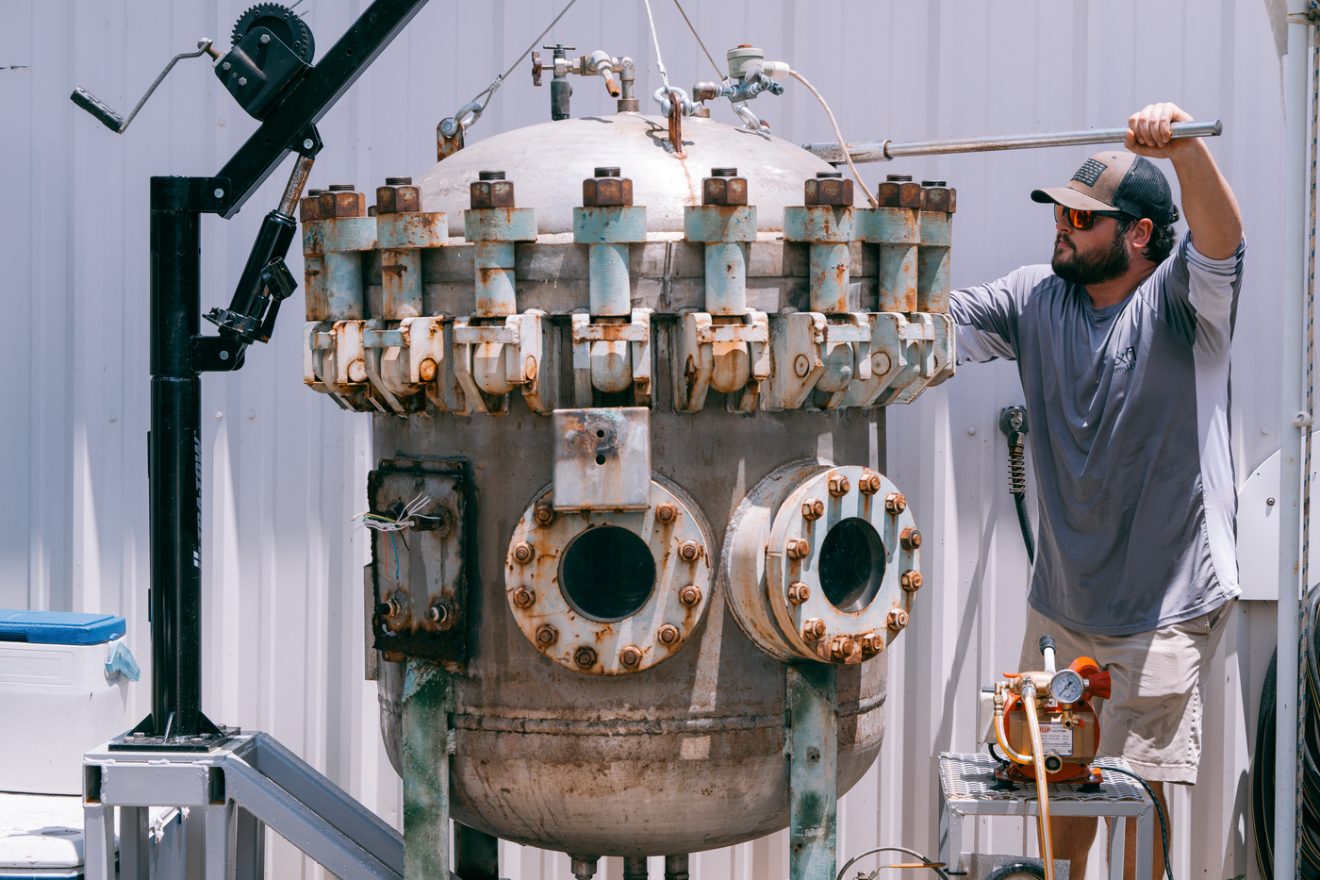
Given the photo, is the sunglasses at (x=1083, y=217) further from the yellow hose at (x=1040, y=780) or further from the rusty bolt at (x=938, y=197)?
the yellow hose at (x=1040, y=780)

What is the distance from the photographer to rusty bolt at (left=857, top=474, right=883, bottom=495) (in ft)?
11.0

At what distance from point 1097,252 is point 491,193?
72.1 inches

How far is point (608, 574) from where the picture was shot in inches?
136

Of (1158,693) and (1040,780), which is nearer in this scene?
(1040,780)

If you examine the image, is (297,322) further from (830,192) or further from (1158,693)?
(1158,693)

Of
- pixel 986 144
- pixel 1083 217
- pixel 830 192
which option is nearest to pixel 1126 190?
pixel 1083 217

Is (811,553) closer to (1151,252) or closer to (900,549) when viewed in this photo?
(900,549)

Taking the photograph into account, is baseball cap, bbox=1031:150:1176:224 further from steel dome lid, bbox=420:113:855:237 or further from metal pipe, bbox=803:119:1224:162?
steel dome lid, bbox=420:113:855:237

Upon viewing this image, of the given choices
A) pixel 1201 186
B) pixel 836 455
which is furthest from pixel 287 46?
pixel 1201 186

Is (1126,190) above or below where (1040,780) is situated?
above

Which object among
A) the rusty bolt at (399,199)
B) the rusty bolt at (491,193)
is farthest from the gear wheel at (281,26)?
the rusty bolt at (491,193)

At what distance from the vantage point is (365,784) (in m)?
5.12

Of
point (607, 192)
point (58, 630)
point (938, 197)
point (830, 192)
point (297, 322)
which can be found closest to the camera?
point (607, 192)

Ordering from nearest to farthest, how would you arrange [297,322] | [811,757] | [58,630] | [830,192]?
[830,192] → [811,757] → [58,630] → [297,322]
